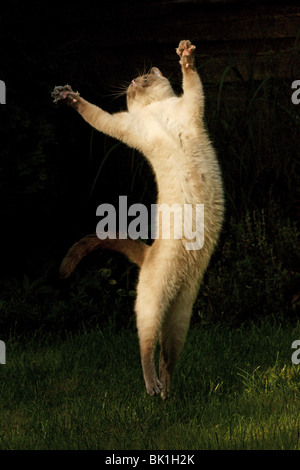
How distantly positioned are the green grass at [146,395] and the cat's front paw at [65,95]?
4.36 feet

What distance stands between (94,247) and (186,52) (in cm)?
96

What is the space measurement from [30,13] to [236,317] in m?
2.74

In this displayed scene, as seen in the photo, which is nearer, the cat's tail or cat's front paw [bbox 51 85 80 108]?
cat's front paw [bbox 51 85 80 108]

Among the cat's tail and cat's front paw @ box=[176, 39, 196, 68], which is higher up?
cat's front paw @ box=[176, 39, 196, 68]

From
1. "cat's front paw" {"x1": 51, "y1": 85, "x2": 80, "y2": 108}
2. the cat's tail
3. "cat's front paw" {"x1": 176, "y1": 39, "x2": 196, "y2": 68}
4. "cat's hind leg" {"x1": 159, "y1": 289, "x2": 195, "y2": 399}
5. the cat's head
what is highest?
"cat's front paw" {"x1": 176, "y1": 39, "x2": 196, "y2": 68}

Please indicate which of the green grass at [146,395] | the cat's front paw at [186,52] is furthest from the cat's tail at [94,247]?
the cat's front paw at [186,52]

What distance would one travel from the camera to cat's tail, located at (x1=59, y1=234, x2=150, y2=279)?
10.2ft

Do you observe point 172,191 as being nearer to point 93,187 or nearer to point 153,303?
point 153,303

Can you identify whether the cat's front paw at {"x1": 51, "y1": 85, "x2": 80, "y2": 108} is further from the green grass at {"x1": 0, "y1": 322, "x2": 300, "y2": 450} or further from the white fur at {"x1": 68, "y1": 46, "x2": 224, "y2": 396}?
the green grass at {"x1": 0, "y1": 322, "x2": 300, "y2": 450}

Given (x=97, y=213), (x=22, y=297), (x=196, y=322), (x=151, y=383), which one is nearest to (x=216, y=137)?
(x=97, y=213)

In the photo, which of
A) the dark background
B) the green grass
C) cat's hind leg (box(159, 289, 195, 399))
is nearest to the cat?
cat's hind leg (box(159, 289, 195, 399))

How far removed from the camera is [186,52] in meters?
2.88

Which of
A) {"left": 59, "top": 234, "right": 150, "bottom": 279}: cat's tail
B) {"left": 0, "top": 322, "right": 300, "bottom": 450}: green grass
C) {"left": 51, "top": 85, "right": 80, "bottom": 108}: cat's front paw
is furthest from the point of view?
{"left": 59, "top": 234, "right": 150, "bottom": 279}: cat's tail
